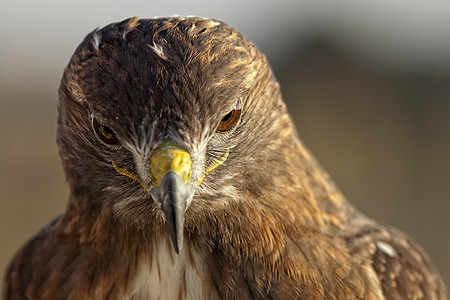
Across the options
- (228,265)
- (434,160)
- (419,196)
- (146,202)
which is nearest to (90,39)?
(146,202)

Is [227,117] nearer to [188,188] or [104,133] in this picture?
[188,188]

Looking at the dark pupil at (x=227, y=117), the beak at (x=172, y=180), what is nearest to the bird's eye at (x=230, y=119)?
the dark pupil at (x=227, y=117)

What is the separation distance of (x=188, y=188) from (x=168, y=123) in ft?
0.99

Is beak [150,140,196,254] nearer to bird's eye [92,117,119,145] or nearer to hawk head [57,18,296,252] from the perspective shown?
hawk head [57,18,296,252]

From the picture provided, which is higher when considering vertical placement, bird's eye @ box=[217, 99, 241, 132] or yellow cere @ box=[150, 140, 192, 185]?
bird's eye @ box=[217, 99, 241, 132]

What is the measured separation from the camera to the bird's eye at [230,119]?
10.6ft

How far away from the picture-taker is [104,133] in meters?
3.20

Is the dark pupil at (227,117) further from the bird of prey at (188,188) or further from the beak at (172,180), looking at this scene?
the beak at (172,180)

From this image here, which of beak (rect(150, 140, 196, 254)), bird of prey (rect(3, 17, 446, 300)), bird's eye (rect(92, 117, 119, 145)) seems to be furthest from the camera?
bird's eye (rect(92, 117, 119, 145))

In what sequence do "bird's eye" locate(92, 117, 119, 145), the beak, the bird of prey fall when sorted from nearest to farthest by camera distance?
the beak < the bird of prey < "bird's eye" locate(92, 117, 119, 145)

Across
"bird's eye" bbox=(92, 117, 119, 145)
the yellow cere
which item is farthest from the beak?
"bird's eye" bbox=(92, 117, 119, 145)

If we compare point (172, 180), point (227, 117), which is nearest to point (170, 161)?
point (172, 180)

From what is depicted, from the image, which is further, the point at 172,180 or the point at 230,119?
the point at 230,119

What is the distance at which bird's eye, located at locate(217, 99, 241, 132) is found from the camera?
3227 mm
